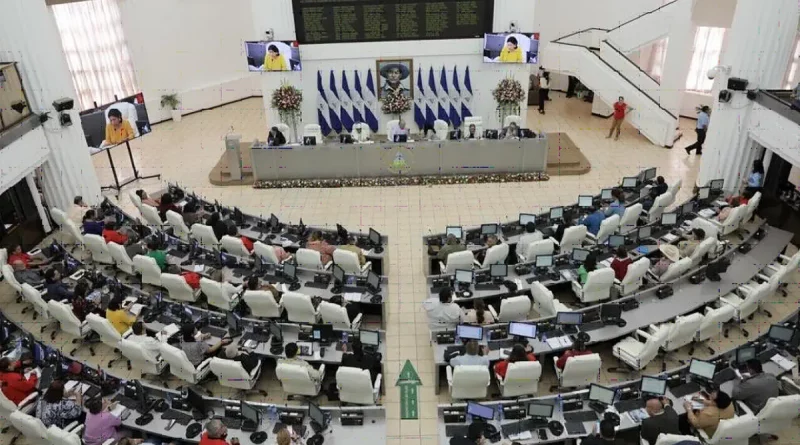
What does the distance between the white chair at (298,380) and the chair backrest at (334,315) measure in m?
0.98

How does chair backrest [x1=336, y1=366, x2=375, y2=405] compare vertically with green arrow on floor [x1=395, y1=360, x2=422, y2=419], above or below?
above

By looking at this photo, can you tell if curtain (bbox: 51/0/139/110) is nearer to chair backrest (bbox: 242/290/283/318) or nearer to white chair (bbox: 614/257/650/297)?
chair backrest (bbox: 242/290/283/318)

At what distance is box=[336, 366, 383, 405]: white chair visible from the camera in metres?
8.77

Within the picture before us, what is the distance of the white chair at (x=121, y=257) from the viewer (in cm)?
1224

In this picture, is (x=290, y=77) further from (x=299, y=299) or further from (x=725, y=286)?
(x=725, y=286)

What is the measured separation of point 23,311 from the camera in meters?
12.6

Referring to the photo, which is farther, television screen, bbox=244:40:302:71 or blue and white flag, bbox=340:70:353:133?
blue and white flag, bbox=340:70:353:133

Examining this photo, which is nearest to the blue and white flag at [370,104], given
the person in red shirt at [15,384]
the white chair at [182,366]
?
the white chair at [182,366]

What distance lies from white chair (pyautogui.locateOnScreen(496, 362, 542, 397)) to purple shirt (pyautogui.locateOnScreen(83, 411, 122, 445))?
4.95 m

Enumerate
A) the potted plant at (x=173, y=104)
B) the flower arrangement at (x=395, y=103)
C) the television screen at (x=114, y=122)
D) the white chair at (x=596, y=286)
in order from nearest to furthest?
the white chair at (x=596, y=286), the television screen at (x=114, y=122), the flower arrangement at (x=395, y=103), the potted plant at (x=173, y=104)

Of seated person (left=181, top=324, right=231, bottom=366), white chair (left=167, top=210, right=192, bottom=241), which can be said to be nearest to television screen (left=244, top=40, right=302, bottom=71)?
white chair (left=167, top=210, right=192, bottom=241)

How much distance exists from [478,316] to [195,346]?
15.6 feet

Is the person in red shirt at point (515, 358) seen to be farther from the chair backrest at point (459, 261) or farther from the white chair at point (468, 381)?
the chair backrest at point (459, 261)

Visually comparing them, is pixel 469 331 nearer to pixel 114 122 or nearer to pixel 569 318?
pixel 569 318
